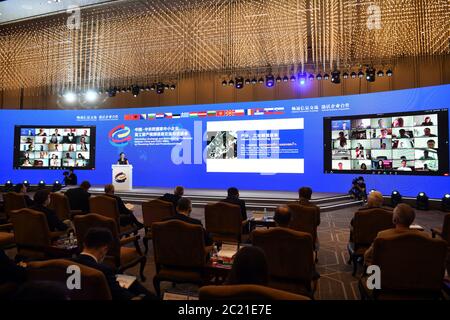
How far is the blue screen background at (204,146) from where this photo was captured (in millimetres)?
9484

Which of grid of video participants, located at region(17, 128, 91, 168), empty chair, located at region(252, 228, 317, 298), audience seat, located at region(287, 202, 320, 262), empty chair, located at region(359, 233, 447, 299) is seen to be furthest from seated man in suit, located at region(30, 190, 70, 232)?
grid of video participants, located at region(17, 128, 91, 168)

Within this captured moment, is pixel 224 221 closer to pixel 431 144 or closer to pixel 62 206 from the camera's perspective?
pixel 62 206

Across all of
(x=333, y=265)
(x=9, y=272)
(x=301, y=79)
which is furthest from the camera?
(x=301, y=79)

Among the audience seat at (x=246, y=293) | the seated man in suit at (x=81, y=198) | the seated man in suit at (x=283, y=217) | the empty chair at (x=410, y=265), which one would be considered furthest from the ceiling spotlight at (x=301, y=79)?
the audience seat at (x=246, y=293)

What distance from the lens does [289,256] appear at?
257cm

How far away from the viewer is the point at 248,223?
185 inches

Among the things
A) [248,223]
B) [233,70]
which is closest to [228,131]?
[233,70]

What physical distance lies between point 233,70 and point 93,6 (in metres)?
4.31

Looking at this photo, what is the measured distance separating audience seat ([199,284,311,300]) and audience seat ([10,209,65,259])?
9.00ft

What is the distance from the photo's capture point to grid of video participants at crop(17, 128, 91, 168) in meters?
12.8

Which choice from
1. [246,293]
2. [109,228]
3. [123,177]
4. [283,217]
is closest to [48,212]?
[109,228]

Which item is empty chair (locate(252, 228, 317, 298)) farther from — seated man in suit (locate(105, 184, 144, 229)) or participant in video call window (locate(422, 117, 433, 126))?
participant in video call window (locate(422, 117, 433, 126))

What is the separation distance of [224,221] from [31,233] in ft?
7.85

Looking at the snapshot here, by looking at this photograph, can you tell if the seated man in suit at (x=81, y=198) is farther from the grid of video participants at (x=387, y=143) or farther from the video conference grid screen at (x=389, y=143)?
the grid of video participants at (x=387, y=143)
